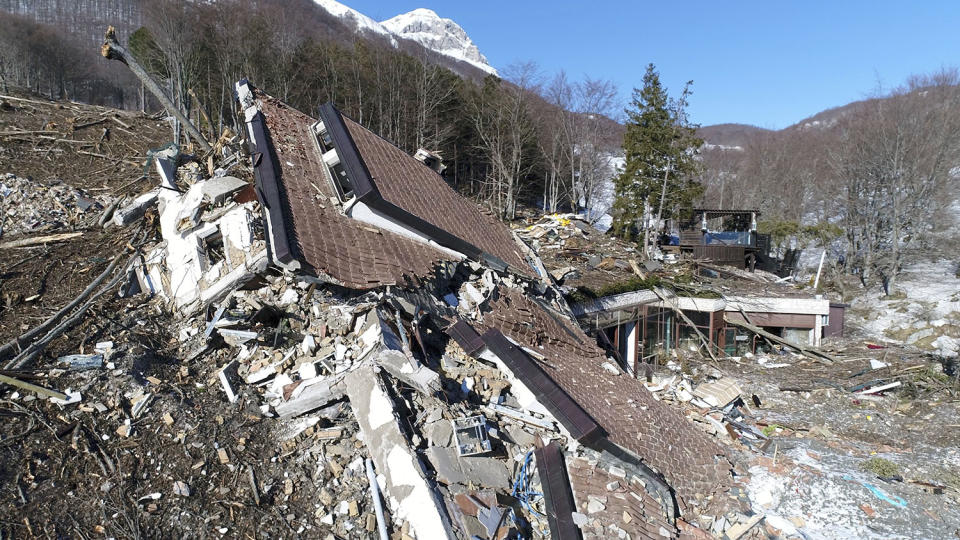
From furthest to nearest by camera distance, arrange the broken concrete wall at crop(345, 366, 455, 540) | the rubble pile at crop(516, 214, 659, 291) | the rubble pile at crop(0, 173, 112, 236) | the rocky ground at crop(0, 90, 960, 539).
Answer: the rubble pile at crop(516, 214, 659, 291) → the rubble pile at crop(0, 173, 112, 236) → the rocky ground at crop(0, 90, 960, 539) → the broken concrete wall at crop(345, 366, 455, 540)

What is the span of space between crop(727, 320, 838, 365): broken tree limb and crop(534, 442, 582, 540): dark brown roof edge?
43.8 feet

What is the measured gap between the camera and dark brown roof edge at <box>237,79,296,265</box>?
6449 mm

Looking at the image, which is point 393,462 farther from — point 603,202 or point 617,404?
point 603,202

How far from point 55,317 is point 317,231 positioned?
12.1ft

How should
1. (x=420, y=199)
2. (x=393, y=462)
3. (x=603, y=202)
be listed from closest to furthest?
(x=393, y=462), (x=420, y=199), (x=603, y=202)

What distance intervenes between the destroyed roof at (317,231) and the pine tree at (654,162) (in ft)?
68.0

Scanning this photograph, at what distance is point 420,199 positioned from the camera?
10750 mm

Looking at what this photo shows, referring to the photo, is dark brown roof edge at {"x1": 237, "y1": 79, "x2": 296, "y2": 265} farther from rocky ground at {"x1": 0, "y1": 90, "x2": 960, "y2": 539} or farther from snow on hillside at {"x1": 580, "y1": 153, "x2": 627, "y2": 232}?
snow on hillside at {"x1": 580, "y1": 153, "x2": 627, "y2": 232}

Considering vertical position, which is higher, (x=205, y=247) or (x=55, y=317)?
(x=205, y=247)

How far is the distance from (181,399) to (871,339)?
21.1 metres

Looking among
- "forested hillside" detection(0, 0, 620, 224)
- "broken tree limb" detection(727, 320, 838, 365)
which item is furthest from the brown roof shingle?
"forested hillside" detection(0, 0, 620, 224)

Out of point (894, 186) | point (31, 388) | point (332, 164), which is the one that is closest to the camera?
point (31, 388)

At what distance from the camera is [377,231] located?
8562mm

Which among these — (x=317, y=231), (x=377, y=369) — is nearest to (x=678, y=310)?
(x=317, y=231)
